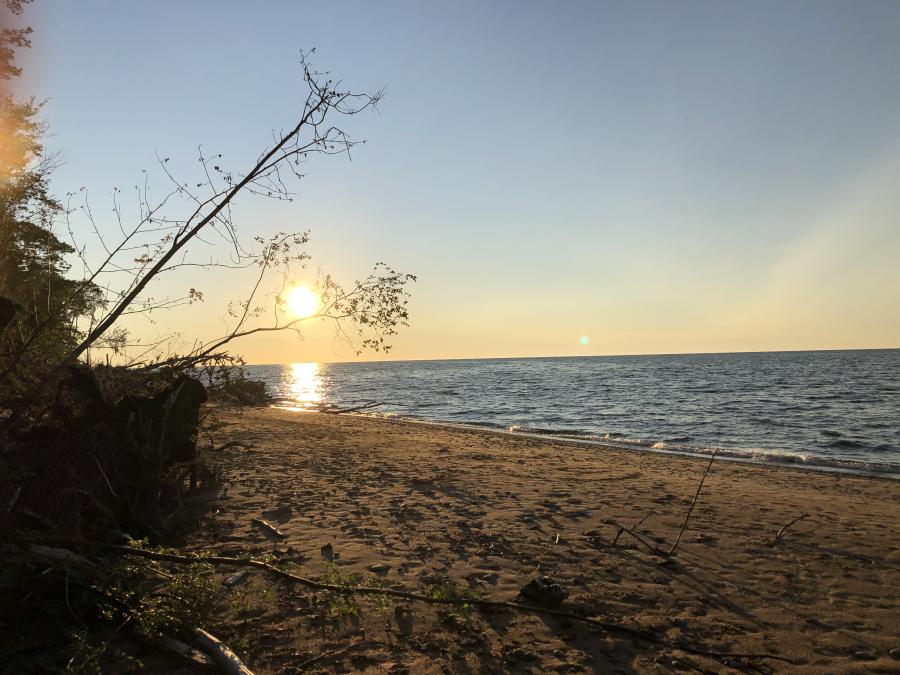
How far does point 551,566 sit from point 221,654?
13.8 ft

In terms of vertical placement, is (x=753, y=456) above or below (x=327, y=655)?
below

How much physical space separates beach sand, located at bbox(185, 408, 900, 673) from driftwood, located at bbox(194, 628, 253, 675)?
14.6 inches

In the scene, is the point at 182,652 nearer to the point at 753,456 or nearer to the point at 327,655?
the point at 327,655

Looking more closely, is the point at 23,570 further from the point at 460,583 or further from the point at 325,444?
the point at 325,444

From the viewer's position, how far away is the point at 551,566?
679cm

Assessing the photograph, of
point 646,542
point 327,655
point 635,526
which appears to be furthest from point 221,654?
point 635,526

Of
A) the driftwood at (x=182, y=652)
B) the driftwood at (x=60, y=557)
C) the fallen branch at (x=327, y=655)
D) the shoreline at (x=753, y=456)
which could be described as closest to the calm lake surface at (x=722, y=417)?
the shoreline at (x=753, y=456)

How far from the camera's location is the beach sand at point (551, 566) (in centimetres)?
470

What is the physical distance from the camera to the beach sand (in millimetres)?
4695

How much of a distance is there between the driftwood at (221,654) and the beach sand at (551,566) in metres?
0.37

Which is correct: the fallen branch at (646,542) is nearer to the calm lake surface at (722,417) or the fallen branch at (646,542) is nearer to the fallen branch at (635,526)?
the fallen branch at (635,526)

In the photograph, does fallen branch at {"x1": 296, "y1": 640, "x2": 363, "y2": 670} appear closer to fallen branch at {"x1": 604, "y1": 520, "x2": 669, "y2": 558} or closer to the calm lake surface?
fallen branch at {"x1": 604, "y1": 520, "x2": 669, "y2": 558}

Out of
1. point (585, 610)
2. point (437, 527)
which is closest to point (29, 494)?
point (437, 527)

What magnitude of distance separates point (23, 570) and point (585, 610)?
17.1 ft
